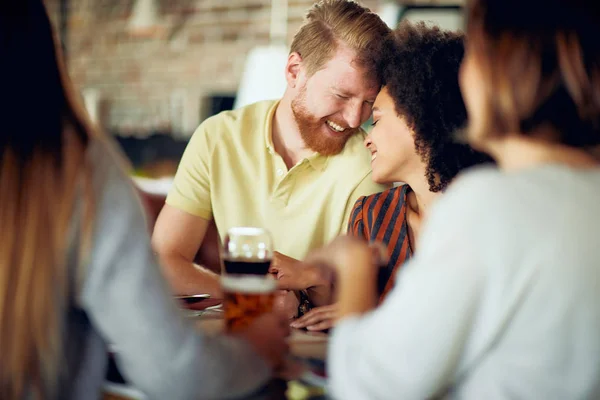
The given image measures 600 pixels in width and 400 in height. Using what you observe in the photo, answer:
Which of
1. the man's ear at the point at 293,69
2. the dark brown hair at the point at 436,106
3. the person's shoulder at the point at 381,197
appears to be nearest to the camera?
the dark brown hair at the point at 436,106

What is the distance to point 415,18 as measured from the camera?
2.95m

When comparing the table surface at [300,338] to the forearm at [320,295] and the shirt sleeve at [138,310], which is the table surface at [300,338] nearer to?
the shirt sleeve at [138,310]

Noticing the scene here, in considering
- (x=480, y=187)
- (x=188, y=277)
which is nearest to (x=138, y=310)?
(x=480, y=187)

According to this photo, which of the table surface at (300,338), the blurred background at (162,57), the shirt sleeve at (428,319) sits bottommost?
the table surface at (300,338)

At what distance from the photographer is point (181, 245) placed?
2014 millimetres

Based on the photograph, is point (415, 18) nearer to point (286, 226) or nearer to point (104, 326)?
point (286, 226)

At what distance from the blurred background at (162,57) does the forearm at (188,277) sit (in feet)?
7.26

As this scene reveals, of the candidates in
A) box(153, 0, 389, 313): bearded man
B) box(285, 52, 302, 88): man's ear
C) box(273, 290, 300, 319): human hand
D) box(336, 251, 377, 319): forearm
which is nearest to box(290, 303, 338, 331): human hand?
box(273, 290, 300, 319): human hand

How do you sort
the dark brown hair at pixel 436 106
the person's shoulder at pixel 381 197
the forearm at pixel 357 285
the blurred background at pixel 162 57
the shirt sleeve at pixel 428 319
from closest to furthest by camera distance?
1. the shirt sleeve at pixel 428 319
2. the forearm at pixel 357 285
3. the dark brown hair at pixel 436 106
4. the person's shoulder at pixel 381 197
5. the blurred background at pixel 162 57

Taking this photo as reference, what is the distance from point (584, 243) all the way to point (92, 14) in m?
4.54

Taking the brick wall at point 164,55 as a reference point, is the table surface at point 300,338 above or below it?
below

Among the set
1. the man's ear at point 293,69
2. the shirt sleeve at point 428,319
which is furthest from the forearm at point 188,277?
the shirt sleeve at point 428,319

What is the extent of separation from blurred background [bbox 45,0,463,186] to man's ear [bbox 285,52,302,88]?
Answer: 1786 mm

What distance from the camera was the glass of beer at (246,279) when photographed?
981 mm
